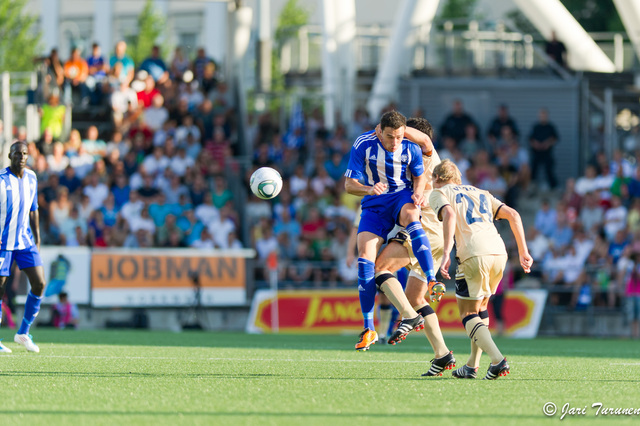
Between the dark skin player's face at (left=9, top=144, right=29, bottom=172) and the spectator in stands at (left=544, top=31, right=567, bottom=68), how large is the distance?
19.1m

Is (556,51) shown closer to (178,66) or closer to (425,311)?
(178,66)

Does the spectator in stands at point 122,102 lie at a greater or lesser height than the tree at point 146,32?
lesser

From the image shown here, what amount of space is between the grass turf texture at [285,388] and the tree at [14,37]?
38035 mm

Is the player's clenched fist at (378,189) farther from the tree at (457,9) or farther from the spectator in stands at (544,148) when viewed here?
the tree at (457,9)

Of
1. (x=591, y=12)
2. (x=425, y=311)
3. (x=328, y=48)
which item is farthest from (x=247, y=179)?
(x=591, y=12)

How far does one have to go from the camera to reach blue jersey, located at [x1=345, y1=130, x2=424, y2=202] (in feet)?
29.5

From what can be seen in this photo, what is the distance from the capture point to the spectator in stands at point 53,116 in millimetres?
23781

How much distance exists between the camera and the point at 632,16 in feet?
85.3

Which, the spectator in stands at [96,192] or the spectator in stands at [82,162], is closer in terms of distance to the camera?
the spectator in stands at [96,192]

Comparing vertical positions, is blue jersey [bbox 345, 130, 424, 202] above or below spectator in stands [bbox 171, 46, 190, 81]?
below

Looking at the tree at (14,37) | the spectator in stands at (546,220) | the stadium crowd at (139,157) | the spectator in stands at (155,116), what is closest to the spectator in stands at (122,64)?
the stadium crowd at (139,157)

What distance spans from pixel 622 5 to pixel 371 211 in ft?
64.0

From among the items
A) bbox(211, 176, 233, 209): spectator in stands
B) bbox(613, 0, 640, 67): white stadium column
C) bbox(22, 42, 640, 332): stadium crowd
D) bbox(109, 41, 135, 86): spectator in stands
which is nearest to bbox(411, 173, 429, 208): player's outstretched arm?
bbox(22, 42, 640, 332): stadium crowd

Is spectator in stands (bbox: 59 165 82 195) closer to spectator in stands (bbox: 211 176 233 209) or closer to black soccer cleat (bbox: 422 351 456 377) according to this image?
spectator in stands (bbox: 211 176 233 209)
